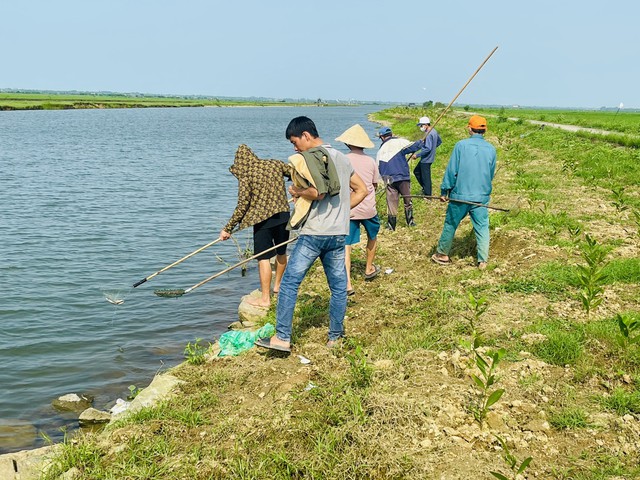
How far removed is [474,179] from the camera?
798 cm

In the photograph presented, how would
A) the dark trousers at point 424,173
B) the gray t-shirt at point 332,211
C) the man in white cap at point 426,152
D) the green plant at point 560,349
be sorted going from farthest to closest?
the dark trousers at point 424,173
the man in white cap at point 426,152
the gray t-shirt at point 332,211
the green plant at point 560,349

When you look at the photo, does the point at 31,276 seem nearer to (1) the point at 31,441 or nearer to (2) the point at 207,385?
(1) the point at 31,441

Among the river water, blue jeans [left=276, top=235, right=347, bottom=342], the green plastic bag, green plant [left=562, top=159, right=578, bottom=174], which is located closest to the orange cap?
blue jeans [left=276, top=235, right=347, bottom=342]

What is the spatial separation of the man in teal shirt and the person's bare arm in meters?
2.51

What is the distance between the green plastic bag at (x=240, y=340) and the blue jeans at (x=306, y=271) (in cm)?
86

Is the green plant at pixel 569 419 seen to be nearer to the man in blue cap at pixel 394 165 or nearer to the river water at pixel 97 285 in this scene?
the river water at pixel 97 285

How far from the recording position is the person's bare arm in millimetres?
5984

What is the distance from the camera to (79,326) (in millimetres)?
9008

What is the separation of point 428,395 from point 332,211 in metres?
2.09

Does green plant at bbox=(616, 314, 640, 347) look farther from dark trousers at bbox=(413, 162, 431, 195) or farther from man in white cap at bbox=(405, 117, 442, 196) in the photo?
dark trousers at bbox=(413, 162, 431, 195)

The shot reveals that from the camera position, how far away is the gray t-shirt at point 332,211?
5.47 meters

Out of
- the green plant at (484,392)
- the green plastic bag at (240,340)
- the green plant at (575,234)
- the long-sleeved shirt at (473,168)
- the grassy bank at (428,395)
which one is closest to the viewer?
the grassy bank at (428,395)

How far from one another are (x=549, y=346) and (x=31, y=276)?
1060 cm

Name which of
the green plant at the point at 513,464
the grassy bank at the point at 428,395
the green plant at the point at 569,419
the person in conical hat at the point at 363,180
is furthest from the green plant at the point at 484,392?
the person in conical hat at the point at 363,180
